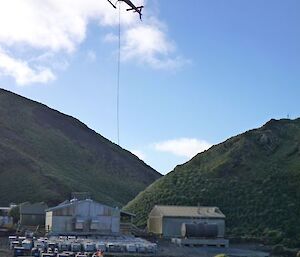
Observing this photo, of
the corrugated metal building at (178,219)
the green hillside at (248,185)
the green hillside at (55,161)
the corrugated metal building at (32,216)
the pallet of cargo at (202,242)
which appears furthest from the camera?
the green hillside at (55,161)

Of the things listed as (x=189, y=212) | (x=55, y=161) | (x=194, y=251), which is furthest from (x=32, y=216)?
(x=55, y=161)

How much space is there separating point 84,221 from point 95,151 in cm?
9382

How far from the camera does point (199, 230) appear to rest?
2352 inches

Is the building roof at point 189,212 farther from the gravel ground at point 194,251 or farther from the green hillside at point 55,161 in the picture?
the green hillside at point 55,161

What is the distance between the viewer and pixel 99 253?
42688 mm

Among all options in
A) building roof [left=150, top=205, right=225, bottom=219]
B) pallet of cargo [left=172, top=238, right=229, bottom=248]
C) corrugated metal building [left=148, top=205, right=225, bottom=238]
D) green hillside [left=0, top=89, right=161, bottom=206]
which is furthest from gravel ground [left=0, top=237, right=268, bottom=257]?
green hillside [left=0, top=89, right=161, bottom=206]

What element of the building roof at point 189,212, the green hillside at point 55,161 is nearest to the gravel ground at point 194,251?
the building roof at point 189,212

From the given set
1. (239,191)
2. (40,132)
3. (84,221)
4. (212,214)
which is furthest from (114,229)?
(40,132)

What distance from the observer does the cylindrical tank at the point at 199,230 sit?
5969cm

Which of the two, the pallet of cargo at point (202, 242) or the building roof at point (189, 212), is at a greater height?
the building roof at point (189, 212)

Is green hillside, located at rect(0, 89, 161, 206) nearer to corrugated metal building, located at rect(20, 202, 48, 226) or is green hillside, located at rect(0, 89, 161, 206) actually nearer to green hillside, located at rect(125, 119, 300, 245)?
green hillside, located at rect(125, 119, 300, 245)

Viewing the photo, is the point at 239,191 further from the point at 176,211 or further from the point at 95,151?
the point at 95,151

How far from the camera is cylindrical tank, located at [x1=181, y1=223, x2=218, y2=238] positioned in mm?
59688

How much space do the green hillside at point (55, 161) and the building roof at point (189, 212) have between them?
32594 mm
